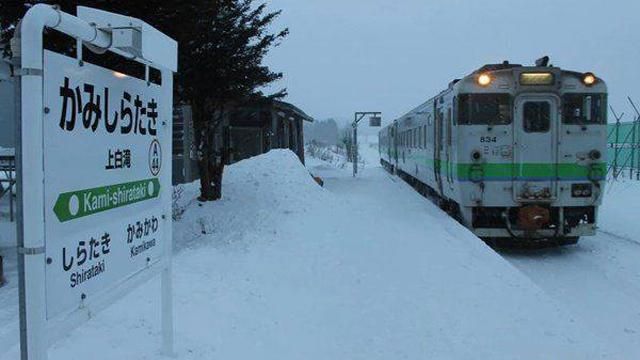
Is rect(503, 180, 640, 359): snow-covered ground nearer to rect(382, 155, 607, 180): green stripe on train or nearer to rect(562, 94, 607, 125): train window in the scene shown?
rect(382, 155, 607, 180): green stripe on train

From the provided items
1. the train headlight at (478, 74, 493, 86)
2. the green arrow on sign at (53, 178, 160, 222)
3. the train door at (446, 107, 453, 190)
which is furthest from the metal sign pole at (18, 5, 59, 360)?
the train door at (446, 107, 453, 190)

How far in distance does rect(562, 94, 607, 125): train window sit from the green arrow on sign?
8.37 metres

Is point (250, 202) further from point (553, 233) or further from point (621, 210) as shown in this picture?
point (621, 210)

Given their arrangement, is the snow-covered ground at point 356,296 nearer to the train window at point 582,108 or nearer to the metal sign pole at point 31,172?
the metal sign pole at point 31,172

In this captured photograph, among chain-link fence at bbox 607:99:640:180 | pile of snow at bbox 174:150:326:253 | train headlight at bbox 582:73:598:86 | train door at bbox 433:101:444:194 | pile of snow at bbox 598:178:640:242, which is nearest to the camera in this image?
pile of snow at bbox 174:150:326:253

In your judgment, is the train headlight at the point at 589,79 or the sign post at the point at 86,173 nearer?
the sign post at the point at 86,173

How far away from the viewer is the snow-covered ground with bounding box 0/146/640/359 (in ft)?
15.8

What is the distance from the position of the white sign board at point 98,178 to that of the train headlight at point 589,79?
27.8 feet

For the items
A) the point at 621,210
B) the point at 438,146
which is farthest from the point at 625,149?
the point at 438,146

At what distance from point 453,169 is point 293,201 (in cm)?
283

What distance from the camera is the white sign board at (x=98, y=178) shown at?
283 centimetres

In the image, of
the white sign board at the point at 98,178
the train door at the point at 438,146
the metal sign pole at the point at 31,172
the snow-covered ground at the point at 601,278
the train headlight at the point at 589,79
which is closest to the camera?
the metal sign pole at the point at 31,172

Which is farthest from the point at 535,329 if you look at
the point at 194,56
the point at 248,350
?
the point at 194,56

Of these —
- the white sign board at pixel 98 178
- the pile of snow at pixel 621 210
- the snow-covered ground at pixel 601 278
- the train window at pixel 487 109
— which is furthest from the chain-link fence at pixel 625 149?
the white sign board at pixel 98 178
